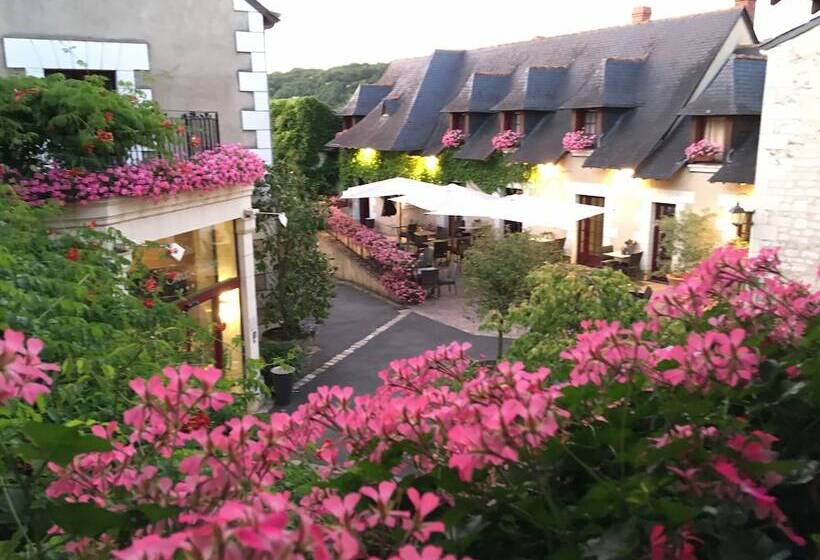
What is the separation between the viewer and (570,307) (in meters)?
6.34

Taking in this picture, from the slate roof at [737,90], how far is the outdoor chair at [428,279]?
6.88m

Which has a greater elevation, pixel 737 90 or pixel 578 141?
pixel 737 90

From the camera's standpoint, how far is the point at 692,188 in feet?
51.6

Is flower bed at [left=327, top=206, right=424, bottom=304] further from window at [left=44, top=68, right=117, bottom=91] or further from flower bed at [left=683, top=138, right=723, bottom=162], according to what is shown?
window at [left=44, top=68, right=117, bottom=91]

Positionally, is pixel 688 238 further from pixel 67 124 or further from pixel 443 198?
pixel 67 124

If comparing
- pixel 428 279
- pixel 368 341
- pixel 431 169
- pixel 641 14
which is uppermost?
pixel 641 14

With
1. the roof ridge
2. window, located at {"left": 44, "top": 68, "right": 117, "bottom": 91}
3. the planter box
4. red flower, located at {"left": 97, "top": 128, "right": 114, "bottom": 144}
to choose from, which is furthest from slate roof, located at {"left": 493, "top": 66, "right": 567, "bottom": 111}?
red flower, located at {"left": 97, "top": 128, "right": 114, "bottom": 144}

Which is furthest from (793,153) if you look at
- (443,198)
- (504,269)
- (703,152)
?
(443,198)

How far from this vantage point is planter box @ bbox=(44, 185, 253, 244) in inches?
233

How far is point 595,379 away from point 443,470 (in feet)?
1.42

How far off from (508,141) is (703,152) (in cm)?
632

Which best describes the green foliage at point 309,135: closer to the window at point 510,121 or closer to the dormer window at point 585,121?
the window at point 510,121

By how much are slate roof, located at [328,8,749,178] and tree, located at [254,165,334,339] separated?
28.6 feet

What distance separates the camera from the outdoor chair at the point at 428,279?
55.7 feet
